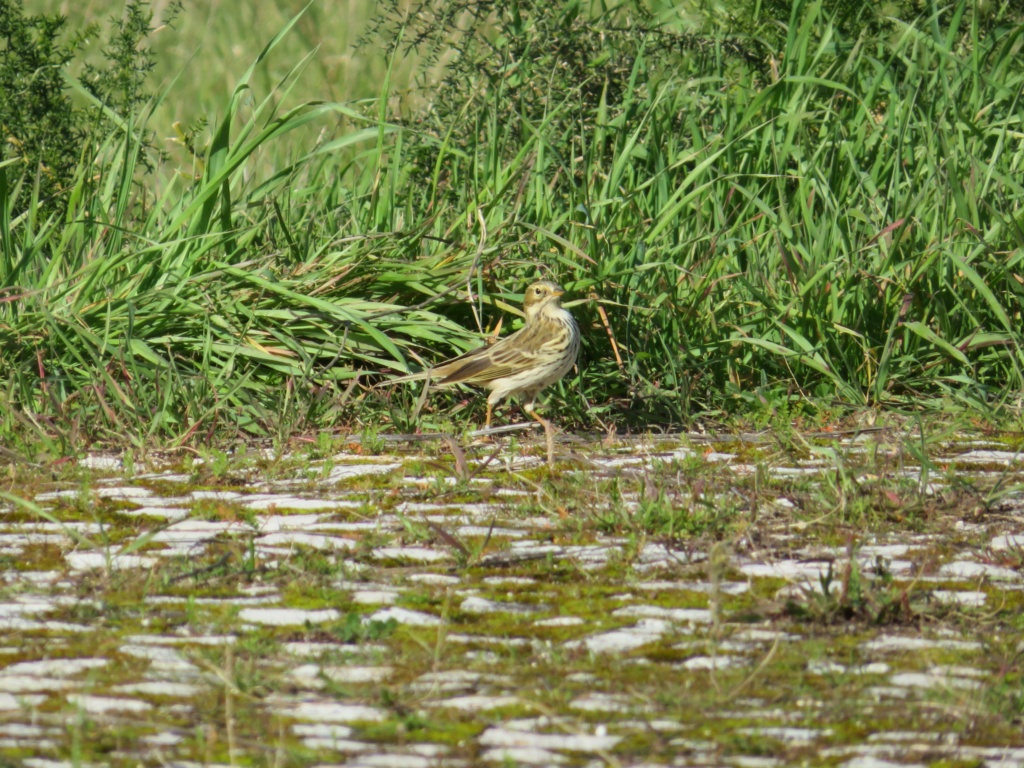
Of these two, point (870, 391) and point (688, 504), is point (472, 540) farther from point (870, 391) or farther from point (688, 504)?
point (870, 391)

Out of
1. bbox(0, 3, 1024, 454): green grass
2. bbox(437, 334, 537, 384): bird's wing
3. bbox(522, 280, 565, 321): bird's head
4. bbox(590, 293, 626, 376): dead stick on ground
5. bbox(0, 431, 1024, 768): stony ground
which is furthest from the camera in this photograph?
bbox(590, 293, 626, 376): dead stick on ground

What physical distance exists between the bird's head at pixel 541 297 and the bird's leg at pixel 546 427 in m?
0.47

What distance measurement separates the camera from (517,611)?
13.8ft

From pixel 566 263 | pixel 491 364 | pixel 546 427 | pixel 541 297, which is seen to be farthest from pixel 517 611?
pixel 566 263

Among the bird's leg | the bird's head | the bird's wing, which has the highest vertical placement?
the bird's head

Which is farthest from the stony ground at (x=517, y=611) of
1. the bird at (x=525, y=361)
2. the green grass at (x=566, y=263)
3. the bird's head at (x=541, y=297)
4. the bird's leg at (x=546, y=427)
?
the bird's head at (x=541, y=297)

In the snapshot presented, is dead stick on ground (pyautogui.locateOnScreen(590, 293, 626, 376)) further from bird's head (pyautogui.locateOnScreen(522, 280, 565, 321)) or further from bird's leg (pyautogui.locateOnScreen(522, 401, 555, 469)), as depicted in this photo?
bird's leg (pyautogui.locateOnScreen(522, 401, 555, 469))

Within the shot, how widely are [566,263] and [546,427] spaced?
1.32m

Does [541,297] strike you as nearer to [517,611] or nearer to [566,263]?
[566,263]

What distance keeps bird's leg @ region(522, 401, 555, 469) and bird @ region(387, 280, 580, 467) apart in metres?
0.02

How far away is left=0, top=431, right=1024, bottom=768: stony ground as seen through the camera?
3221 millimetres

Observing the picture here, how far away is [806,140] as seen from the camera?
8102mm

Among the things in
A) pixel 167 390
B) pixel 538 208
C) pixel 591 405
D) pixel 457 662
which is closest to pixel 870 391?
pixel 591 405

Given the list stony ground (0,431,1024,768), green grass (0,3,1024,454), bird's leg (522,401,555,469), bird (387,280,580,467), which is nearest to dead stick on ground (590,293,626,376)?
green grass (0,3,1024,454)
